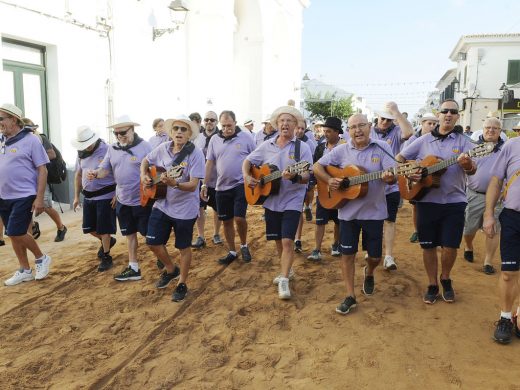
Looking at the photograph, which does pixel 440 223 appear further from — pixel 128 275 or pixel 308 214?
pixel 308 214

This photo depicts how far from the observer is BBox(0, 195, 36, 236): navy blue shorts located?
555cm

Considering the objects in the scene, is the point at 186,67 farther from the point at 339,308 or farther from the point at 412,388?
the point at 412,388

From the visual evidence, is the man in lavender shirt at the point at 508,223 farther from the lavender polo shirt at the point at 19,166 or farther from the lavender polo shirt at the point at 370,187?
the lavender polo shirt at the point at 19,166

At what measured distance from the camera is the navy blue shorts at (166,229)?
16.8ft

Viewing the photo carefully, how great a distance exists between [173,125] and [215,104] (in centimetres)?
1266

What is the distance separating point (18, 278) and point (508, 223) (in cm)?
550

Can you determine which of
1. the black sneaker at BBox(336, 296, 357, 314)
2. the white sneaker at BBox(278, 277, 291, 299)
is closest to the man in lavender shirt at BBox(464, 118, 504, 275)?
the black sneaker at BBox(336, 296, 357, 314)

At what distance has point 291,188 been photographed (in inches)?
207

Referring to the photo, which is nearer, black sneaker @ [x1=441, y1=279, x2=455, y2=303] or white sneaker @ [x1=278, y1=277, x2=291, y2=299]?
black sneaker @ [x1=441, y1=279, x2=455, y2=303]

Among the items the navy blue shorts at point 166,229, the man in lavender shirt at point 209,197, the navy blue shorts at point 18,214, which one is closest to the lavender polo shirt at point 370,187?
the navy blue shorts at point 166,229

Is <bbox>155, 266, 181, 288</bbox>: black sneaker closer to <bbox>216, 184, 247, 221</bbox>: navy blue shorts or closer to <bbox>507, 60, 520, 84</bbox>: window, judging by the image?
<bbox>216, 184, 247, 221</bbox>: navy blue shorts

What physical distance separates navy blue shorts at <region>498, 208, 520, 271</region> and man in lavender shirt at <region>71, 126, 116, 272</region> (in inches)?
177

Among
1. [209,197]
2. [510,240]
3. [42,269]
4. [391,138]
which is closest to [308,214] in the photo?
[209,197]

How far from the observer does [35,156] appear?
18.4 feet
